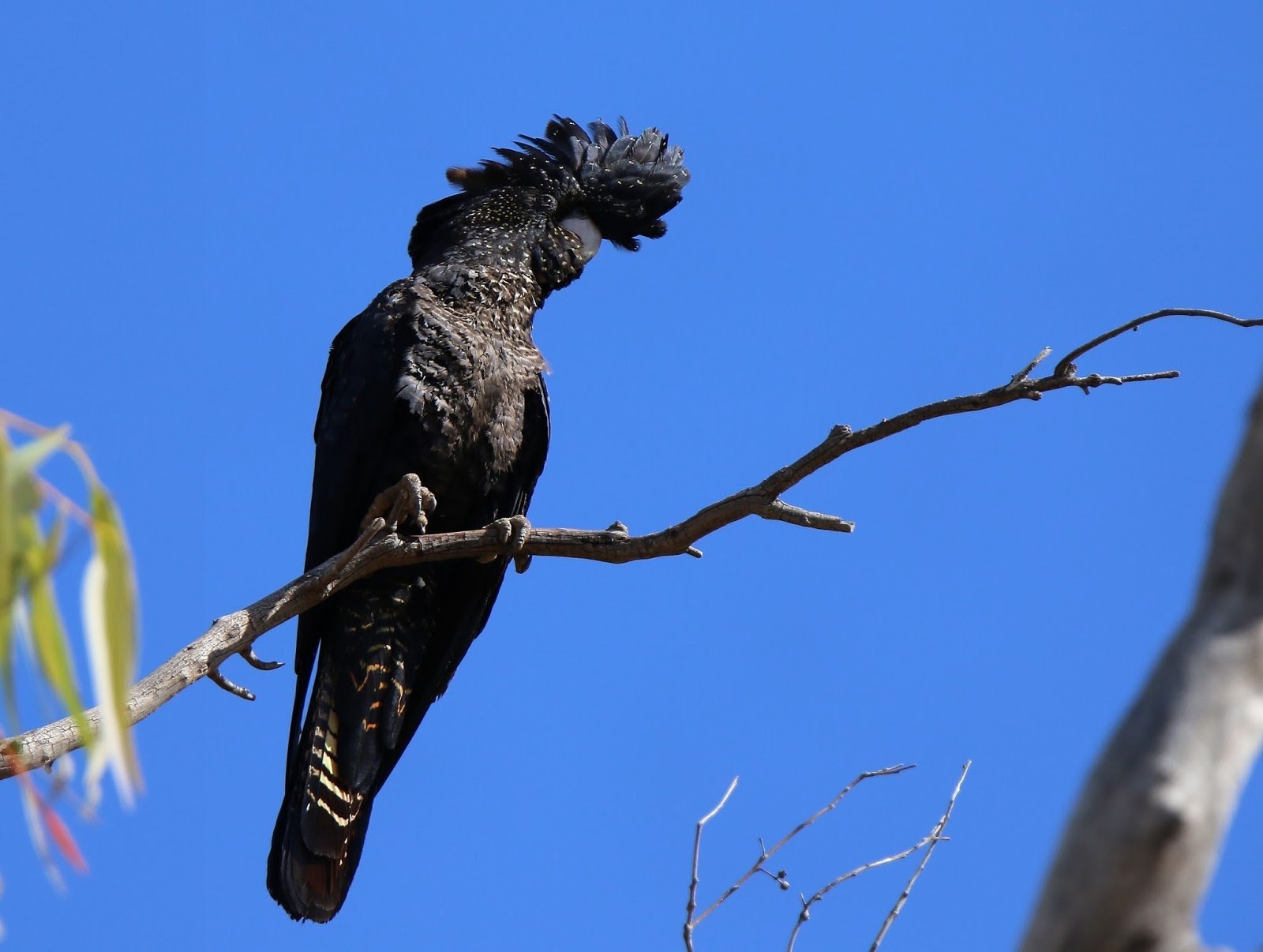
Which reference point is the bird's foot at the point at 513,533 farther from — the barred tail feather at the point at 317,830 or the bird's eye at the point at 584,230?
the bird's eye at the point at 584,230

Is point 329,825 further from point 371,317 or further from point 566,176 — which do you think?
point 566,176

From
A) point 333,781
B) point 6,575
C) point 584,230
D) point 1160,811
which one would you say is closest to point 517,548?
point 333,781

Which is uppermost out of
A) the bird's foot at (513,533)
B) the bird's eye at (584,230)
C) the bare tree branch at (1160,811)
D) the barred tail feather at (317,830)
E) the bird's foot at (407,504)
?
the bird's eye at (584,230)

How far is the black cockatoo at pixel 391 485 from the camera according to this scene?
12.9ft

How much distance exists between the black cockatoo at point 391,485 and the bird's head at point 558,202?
0.71ft

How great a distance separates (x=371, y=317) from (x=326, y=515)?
A: 628 mm

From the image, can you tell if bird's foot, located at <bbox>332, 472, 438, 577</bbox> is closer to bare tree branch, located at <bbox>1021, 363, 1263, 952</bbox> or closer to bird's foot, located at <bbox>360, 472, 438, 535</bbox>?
bird's foot, located at <bbox>360, 472, 438, 535</bbox>

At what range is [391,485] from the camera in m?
4.13

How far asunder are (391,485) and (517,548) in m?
0.66

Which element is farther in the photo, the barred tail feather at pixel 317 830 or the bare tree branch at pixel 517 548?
the barred tail feather at pixel 317 830

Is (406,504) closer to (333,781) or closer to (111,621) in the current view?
(333,781)

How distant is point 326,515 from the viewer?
4.17 metres

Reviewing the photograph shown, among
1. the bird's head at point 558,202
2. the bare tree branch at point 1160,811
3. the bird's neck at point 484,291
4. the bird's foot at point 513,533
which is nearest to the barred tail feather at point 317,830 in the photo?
the bird's foot at point 513,533

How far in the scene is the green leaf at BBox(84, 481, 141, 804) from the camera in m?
1.57
